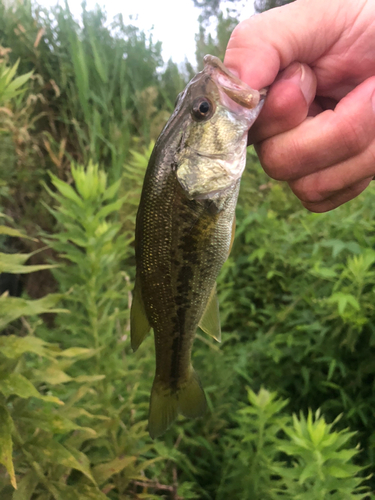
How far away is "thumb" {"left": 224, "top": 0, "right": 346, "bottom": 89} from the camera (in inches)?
29.2

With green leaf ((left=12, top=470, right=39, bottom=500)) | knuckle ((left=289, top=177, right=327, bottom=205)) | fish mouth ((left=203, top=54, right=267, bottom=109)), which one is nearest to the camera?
fish mouth ((left=203, top=54, right=267, bottom=109))

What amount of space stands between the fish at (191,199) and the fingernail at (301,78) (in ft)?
0.44

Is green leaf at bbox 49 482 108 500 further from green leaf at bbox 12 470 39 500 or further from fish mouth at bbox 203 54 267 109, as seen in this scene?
fish mouth at bbox 203 54 267 109

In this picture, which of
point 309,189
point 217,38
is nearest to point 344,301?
point 309,189

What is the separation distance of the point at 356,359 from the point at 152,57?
294cm

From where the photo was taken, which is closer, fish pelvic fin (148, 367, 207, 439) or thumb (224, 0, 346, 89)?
thumb (224, 0, 346, 89)

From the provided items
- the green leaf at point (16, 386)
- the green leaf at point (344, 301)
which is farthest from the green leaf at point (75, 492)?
the green leaf at point (344, 301)

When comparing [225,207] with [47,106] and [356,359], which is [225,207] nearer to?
[356,359]

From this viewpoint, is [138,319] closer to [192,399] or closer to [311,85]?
[192,399]

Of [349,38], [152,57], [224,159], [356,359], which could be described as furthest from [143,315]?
[152,57]

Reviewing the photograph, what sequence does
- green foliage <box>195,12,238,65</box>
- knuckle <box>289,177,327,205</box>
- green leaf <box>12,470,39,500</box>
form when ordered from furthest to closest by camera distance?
green foliage <box>195,12,238,65</box>, knuckle <box>289,177,327,205</box>, green leaf <box>12,470,39,500</box>

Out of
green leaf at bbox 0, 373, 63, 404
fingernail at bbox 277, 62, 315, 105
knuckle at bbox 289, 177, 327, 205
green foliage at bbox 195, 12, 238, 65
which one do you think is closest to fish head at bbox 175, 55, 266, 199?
fingernail at bbox 277, 62, 315, 105

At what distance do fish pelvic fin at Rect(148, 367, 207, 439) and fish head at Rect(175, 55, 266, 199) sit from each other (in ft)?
1.76

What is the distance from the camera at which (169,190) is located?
29.6 inches
